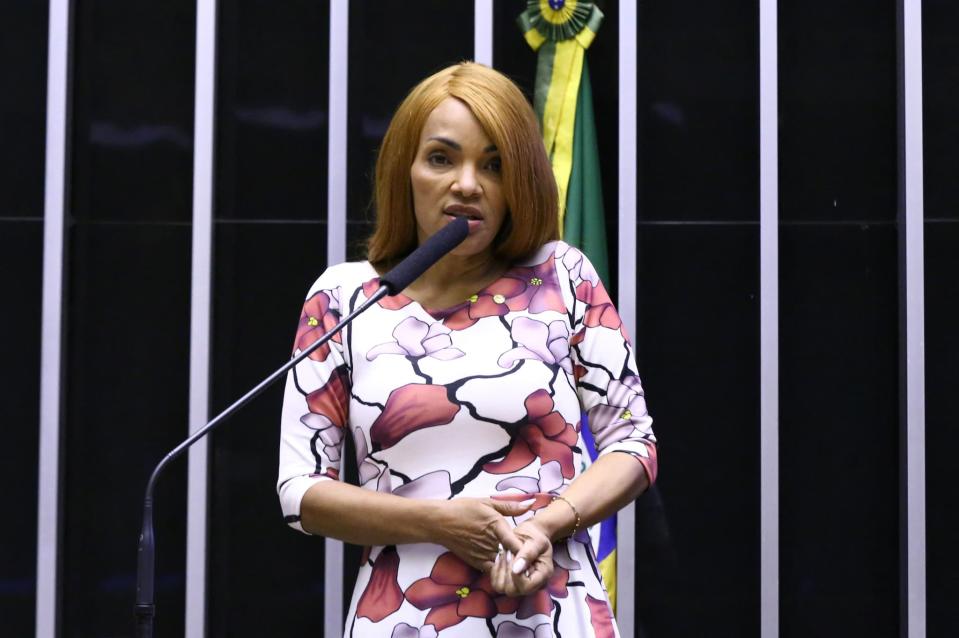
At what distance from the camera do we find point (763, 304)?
436cm

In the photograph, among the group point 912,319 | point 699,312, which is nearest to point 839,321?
point 912,319

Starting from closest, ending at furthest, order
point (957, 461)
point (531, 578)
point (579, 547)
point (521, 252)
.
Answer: point (531, 578), point (579, 547), point (521, 252), point (957, 461)

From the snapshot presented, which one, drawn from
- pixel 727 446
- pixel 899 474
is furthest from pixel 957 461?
pixel 727 446

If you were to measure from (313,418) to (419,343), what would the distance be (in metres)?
0.17

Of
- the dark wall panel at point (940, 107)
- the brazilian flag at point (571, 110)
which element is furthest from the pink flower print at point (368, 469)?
the dark wall panel at point (940, 107)

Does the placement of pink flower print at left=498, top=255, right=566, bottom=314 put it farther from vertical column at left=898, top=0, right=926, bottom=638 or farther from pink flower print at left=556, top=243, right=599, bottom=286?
vertical column at left=898, top=0, right=926, bottom=638

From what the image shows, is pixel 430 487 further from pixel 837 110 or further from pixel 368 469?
pixel 837 110

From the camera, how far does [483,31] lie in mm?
4348

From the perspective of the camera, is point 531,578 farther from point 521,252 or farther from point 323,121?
point 323,121

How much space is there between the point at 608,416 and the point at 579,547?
18 cm

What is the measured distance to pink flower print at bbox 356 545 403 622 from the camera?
157 cm

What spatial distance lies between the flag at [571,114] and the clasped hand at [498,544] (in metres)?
2.68

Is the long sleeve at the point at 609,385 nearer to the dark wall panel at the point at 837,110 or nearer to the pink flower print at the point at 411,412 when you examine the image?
the pink flower print at the point at 411,412

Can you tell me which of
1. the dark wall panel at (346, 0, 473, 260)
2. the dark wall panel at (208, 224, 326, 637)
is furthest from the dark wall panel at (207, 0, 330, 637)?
the dark wall panel at (346, 0, 473, 260)
